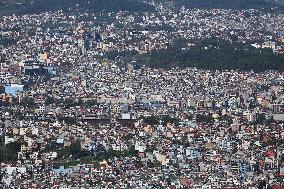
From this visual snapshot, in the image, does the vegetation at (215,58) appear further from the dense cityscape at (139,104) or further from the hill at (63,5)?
the hill at (63,5)

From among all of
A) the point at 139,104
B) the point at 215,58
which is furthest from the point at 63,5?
the point at 139,104

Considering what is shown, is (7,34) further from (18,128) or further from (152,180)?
(152,180)

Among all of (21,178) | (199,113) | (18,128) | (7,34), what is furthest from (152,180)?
(7,34)

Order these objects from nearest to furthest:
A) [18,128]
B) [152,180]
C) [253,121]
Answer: [152,180] < [18,128] < [253,121]

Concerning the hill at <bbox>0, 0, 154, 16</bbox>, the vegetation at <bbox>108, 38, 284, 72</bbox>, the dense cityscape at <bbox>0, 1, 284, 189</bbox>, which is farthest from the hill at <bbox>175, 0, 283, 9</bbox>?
the vegetation at <bbox>108, 38, 284, 72</bbox>

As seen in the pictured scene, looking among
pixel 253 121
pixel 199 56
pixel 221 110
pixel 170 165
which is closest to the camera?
pixel 170 165

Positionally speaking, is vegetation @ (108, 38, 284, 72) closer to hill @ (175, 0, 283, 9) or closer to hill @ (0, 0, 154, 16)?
hill @ (0, 0, 154, 16)

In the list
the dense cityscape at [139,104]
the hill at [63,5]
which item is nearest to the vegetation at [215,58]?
the dense cityscape at [139,104]
